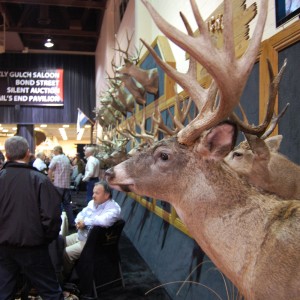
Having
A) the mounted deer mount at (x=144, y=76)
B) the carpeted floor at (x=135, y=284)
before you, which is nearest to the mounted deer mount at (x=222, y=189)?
the carpeted floor at (x=135, y=284)

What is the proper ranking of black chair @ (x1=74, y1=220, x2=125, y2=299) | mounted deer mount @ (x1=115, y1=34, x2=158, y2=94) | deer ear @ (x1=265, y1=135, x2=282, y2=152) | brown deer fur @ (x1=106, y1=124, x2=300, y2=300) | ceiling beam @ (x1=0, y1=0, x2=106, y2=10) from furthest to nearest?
ceiling beam @ (x1=0, y1=0, x2=106, y2=10), mounted deer mount @ (x1=115, y1=34, x2=158, y2=94), black chair @ (x1=74, y1=220, x2=125, y2=299), deer ear @ (x1=265, y1=135, x2=282, y2=152), brown deer fur @ (x1=106, y1=124, x2=300, y2=300)

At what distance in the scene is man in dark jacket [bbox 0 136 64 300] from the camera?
9.25 ft

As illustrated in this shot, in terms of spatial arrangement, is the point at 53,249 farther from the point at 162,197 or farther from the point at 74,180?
the point at 74,180

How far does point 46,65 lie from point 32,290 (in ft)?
47.6

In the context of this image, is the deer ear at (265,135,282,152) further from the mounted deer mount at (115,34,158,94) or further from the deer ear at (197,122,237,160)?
the mounted deer mount at (115,34,158,94)

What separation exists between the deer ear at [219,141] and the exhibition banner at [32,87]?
1546 centimetres

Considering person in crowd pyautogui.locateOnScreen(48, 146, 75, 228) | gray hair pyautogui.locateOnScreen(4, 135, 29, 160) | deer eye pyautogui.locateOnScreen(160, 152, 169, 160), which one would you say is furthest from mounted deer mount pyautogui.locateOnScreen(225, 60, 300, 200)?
person in crowd pyautogui.locateOnScreen(48, 146, 75, 228)

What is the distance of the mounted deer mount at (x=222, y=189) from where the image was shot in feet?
4.68

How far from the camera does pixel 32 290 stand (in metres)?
3.51

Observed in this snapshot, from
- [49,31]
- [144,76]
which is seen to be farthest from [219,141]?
[49,31]

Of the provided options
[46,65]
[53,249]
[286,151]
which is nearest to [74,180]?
[46,65]

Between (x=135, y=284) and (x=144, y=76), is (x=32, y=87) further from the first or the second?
(x=135, y=284)

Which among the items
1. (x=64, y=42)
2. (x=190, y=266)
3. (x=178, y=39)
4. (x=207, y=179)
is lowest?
(x=190, y=266)

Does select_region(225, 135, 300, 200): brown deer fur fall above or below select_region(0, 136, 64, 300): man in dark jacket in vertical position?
above
